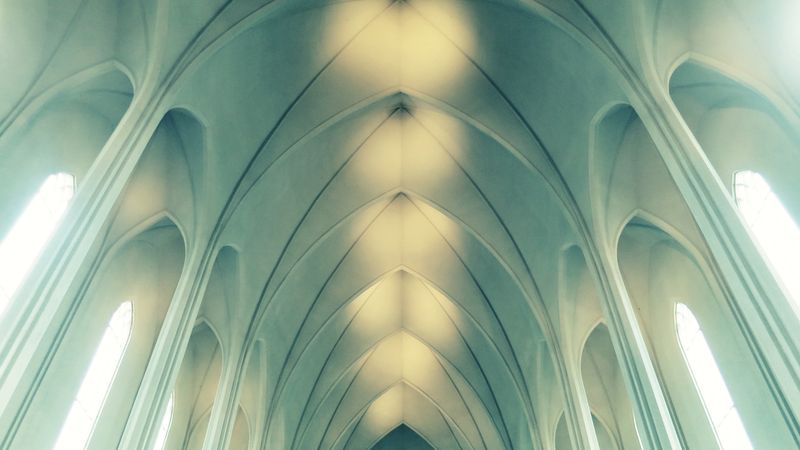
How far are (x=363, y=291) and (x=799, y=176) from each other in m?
14.1

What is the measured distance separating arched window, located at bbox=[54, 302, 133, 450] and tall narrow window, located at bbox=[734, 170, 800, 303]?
13521 millimetres

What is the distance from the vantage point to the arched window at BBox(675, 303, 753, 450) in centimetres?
1177

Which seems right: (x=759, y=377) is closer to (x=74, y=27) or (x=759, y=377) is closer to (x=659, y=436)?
(x=659, y=436)

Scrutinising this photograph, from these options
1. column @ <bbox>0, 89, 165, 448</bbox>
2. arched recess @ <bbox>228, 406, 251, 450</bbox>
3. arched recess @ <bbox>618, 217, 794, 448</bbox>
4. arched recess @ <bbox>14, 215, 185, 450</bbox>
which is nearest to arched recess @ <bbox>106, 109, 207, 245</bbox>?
arched recess @ <bbox>14, 215, 185, 450</bbox>

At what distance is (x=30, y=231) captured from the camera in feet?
35.6

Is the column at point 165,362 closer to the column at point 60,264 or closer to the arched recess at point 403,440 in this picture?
the column at point 60,264

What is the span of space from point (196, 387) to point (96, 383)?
5.17 m

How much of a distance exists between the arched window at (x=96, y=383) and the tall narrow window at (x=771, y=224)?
13.5m

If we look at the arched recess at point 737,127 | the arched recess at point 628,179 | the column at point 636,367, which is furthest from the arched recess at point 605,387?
the arched recess at point 737,127

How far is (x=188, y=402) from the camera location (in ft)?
58.1

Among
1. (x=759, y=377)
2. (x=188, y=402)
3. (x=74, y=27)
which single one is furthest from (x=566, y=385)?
(x=74, y=27)

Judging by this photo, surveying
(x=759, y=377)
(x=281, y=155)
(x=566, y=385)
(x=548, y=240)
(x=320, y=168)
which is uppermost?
(x=320, y=168)

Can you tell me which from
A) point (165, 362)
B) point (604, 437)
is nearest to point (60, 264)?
point (165, 362)

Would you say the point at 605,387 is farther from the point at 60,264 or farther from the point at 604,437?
the point at 60,264
